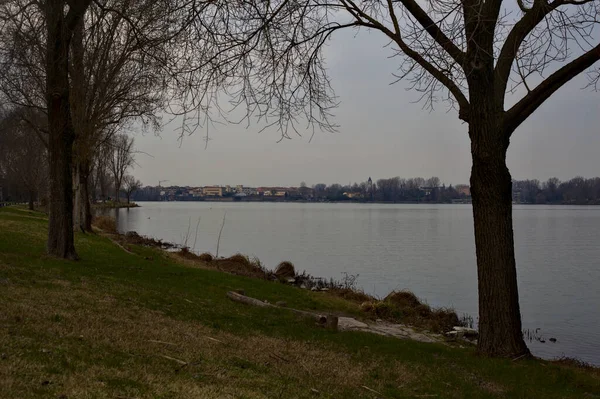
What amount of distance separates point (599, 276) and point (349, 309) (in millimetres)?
15120

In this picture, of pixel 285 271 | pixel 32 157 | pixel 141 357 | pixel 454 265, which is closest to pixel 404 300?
pixel 285 271

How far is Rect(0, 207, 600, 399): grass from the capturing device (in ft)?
16.8

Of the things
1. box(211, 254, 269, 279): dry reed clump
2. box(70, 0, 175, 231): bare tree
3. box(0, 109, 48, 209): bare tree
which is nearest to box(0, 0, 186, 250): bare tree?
box(70, 0, 175, 231): bare tree

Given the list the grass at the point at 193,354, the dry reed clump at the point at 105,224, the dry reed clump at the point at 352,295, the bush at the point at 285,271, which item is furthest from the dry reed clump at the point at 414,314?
the dry reed clump at the point at 105,224

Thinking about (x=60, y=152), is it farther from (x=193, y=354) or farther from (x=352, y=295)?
(x=352, y=295)

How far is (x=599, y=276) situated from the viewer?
2498cm

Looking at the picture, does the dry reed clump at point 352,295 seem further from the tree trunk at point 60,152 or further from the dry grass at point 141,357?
the dry grass at point 141,357

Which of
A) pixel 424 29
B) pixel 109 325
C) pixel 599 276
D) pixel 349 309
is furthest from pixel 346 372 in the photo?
pixel 599 276

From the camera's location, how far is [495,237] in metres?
9.19

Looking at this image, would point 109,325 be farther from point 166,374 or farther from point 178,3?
point 178,3

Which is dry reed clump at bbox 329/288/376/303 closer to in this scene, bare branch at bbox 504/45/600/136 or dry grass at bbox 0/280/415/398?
dry grass at bbox 0/280/415/398

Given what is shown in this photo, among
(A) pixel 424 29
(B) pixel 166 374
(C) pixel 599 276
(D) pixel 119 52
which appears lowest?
(C) pixel 599 276

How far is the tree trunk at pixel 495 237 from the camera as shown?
9.11 metres

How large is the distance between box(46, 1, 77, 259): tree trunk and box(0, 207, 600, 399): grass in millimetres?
1631
